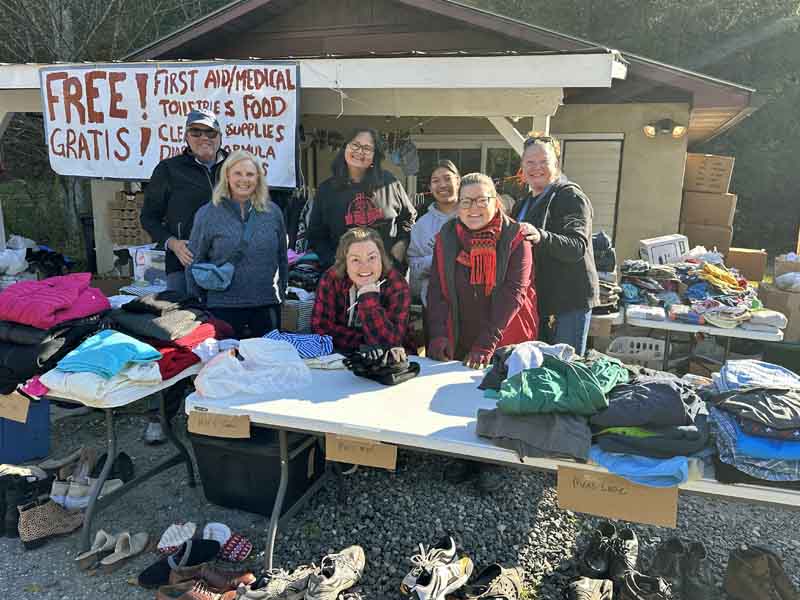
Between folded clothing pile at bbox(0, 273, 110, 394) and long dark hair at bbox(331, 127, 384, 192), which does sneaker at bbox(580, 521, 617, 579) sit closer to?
long dark hair at bbox(331, 127, 384, 192)

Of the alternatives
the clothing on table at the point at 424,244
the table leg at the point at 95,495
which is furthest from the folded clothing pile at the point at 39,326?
the clothing on table at the point at 424,244

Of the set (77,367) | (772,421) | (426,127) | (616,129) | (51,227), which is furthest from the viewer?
(51,227)

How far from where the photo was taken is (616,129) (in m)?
7.42

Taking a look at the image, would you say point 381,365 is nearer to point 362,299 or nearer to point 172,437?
point 362,299

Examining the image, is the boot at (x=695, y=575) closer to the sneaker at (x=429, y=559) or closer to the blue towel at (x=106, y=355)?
the sneaker at (x=429, y=559)

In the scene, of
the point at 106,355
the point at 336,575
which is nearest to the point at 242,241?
the point at 106,355

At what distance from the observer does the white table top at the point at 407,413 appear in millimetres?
1913

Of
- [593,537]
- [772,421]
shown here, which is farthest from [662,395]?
[593,537]

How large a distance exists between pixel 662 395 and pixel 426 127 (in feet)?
24.4

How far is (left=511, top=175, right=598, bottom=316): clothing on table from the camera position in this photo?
9.66 feet

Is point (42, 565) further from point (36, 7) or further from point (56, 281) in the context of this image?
point (36, 7)

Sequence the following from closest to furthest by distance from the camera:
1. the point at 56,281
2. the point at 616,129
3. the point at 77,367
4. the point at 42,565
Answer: the point at 77,367 → the point at 42,565 → the point at 56,281 → the point at 616,129

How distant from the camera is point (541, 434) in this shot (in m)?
1.88

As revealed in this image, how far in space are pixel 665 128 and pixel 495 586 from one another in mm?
6441
